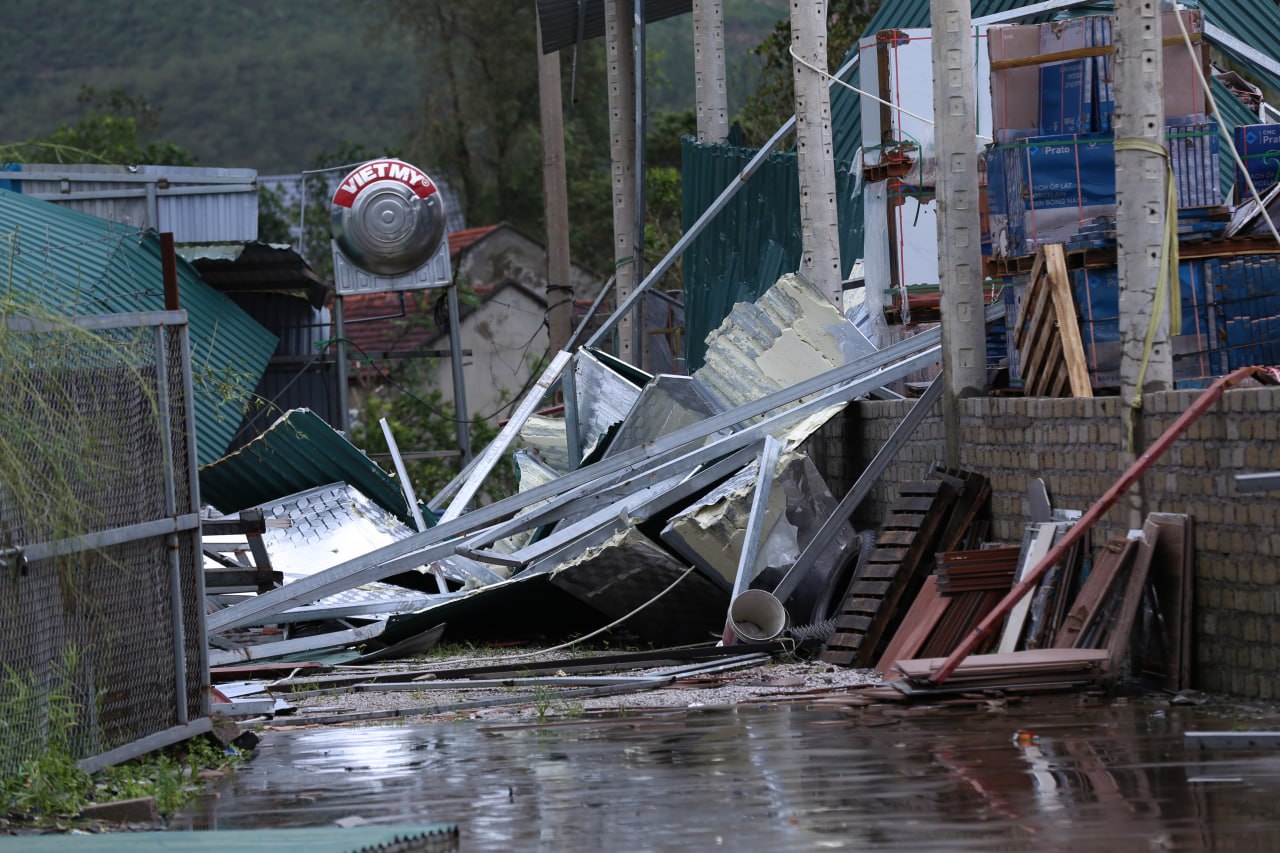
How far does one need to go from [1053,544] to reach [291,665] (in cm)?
556

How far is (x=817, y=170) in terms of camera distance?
15.7 metres

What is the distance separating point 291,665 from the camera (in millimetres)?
12695

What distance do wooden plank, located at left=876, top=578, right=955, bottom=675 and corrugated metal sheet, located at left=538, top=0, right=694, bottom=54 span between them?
48.1 ft

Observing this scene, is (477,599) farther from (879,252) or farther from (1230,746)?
(1230,746)

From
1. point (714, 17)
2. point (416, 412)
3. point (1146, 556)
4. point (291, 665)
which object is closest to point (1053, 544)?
point (1146, 556)

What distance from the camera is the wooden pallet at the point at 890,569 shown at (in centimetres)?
1124

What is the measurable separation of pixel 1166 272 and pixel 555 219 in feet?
47.0

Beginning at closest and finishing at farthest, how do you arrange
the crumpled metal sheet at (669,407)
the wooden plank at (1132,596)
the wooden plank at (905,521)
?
the wooden plank at (1132,596)
the wooden plank at (905,521)
the crumpled metal sheet at (669,407)

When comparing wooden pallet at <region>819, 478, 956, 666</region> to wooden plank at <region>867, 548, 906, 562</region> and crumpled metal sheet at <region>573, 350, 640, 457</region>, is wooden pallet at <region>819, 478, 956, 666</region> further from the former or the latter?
crumpled metal sheet at <region>573, 350, 640, 457</region>

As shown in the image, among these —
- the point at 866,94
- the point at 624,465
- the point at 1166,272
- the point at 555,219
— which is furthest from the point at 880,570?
the point at 555,219

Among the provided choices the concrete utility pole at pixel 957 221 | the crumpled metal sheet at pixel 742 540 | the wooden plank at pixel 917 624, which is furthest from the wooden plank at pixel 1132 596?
the crumpled metal sheet at pixel 742 540

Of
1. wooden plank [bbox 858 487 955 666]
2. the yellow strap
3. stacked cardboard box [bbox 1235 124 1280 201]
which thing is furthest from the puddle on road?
stacked cardboard box [bbox 1235 124 1280 201]

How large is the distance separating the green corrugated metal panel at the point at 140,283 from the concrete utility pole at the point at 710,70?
243 inches

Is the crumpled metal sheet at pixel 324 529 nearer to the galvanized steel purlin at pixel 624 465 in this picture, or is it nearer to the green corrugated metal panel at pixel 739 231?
the galvanized steel purlin at pixel 624 465
